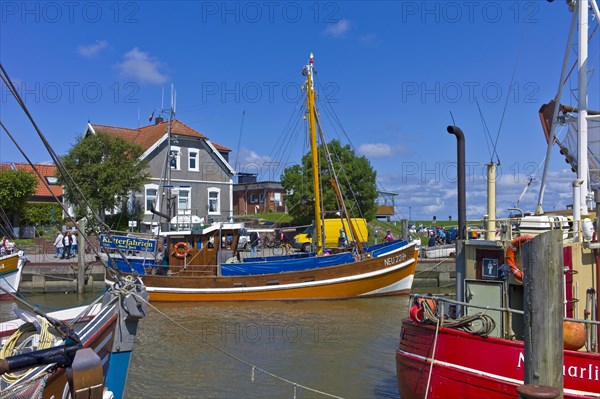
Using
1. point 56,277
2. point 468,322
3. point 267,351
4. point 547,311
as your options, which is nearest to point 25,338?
point 468,322

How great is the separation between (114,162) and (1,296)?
39.5 ft

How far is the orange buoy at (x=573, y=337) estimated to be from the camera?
25.1 ft

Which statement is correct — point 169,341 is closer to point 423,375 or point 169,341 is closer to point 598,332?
point 423,375

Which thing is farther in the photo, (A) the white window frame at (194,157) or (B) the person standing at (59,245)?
(A) the white window frame at (194,157)

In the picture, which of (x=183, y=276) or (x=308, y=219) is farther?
(x=308, y=219)

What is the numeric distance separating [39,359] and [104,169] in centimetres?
2796

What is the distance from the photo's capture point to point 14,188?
34.6 metres

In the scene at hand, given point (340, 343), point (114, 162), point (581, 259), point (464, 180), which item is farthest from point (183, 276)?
point (581, 259)

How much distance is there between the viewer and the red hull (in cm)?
736

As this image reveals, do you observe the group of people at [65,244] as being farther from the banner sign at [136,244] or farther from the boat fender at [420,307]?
the boat fender at [420,307]

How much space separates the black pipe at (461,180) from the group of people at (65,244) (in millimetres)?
22447

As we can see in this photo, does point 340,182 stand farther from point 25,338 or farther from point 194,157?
point 25,338

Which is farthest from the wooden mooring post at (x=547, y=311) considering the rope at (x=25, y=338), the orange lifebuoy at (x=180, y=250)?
the orange lifebuoy at (x=180, y=250)

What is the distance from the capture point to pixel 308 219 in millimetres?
39719
